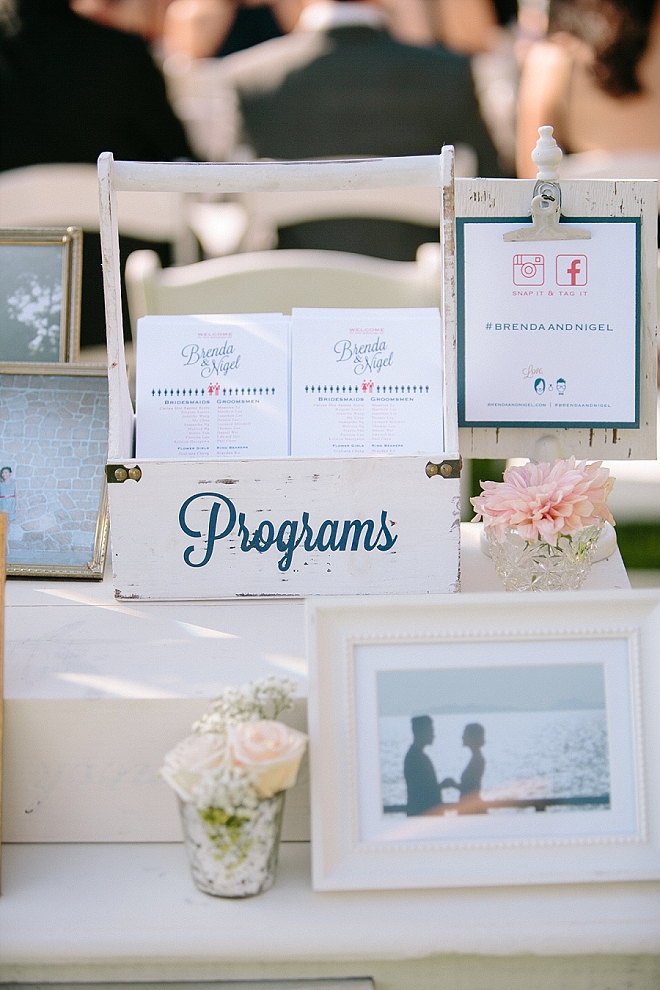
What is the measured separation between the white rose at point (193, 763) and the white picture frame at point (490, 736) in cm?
10

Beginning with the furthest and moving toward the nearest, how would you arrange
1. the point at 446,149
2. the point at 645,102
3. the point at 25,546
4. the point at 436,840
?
the point at 645,102
the point at 25,546
the point at 446,149
the point at 436,840

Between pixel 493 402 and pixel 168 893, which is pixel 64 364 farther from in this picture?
pixel 168 893

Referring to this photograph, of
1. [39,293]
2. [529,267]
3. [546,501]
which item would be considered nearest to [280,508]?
[546,501]

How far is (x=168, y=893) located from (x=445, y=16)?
12.7 ft

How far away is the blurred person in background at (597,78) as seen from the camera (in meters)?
3.61

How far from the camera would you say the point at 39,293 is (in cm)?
144

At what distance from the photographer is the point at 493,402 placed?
1306 mm

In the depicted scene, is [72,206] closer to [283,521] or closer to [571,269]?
[571,269]

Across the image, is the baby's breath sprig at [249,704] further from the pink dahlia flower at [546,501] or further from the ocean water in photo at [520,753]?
the pink dahlia flower at [546,501]

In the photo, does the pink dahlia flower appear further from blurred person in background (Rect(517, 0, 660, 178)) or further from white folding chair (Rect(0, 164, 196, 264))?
blurred person in background (Rect(517, 0, 660, 178))

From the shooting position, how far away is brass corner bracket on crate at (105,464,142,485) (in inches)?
42.8

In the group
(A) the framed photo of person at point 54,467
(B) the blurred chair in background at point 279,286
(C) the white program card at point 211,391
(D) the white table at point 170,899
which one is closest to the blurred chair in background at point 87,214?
(B) the blurred chair in background at point 279,286

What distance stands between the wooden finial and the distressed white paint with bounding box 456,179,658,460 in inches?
0.9

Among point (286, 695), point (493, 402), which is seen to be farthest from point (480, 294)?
point (286, 695)
